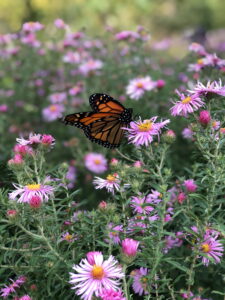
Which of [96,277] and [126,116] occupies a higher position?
[126,116]

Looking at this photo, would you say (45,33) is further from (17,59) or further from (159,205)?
(159,205)

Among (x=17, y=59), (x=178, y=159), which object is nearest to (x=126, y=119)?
(x=178, y=159)

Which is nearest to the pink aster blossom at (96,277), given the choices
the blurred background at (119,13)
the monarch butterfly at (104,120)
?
the monarch butterfly at (104,120)

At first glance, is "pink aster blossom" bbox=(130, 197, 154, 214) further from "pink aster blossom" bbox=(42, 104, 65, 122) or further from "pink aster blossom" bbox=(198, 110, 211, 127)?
"pink aster blossom" bbox=(42, 104, 65, 122)

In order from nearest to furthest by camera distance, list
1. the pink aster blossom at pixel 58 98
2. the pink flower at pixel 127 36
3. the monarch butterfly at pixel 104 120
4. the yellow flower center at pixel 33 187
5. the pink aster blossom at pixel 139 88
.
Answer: the yellow flower center at pixel 33 187, the monarch butterfly at pixel 104 120, the pink aster blossom at pixel 139 88, the pink flower at pixel 127 36, the pink aster blossom at pixel 58 98

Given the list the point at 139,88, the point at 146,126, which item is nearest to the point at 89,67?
the point at 139,88

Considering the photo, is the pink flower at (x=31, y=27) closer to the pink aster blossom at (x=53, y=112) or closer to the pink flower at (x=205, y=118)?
the pink aster blossom at (x=53, y=112)

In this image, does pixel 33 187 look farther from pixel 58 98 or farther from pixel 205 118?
pixel 58 98
